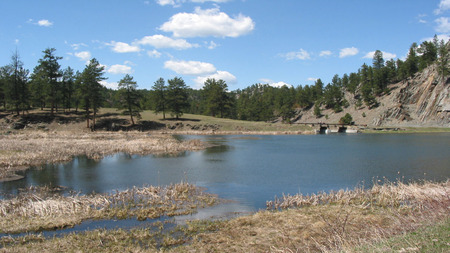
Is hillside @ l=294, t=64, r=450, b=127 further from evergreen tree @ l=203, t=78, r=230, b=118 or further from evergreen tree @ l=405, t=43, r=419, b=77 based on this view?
evergreen tree @ l=203, t=78, r=230, b=118

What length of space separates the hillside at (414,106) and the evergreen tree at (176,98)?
67.0 metres

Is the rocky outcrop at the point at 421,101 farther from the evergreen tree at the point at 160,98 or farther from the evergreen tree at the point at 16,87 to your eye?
the evergreen tree at the point at 16,87

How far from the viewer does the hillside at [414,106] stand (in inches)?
3962

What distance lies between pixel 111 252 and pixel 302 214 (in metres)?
8.13

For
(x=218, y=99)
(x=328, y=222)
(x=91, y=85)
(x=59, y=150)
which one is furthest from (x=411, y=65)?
(x=328, y=222)

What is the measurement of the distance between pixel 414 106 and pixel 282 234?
12201 cm

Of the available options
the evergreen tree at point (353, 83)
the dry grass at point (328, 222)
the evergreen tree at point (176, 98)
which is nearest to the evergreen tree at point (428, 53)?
the evergreen tree at point (353, 83)

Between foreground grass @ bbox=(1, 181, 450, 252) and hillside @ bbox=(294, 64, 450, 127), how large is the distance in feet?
334

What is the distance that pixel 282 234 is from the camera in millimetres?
11922

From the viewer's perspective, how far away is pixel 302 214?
14352 mm

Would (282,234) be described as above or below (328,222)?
below

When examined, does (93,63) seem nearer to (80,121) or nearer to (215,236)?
(80,121)

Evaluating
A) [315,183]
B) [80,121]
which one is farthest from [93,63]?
[315,183]

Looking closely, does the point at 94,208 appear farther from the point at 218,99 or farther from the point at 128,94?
the point at 218,99
